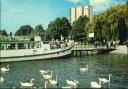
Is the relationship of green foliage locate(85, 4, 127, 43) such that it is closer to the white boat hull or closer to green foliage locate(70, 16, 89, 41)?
the white boat hull

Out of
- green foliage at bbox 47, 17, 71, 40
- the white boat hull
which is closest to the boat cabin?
the white boat hull

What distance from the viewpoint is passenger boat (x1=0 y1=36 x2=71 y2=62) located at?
70963 millimetres

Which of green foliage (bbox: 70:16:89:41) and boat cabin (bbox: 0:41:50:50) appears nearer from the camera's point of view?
boat cabin (bbox: 0:41:50:50)

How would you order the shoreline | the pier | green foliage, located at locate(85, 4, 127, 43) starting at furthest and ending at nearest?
green foliage, located at locate(85, 4, 127, 43) < the pier < the shoreline

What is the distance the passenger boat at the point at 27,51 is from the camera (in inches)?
2794

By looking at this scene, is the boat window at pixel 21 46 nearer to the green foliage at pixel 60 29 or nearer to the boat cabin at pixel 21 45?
the boat cabin at pixel 21 45

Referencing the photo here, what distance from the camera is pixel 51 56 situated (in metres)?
77.4

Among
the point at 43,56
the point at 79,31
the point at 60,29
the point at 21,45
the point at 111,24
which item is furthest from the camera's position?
the point at 60,29

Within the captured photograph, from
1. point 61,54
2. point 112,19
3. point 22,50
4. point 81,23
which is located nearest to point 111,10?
point 112,19

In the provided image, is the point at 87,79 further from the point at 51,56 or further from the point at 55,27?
the point at 55,27

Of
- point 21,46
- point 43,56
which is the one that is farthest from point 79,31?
point 21,46

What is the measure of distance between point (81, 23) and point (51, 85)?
374 ft

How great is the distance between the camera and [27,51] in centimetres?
7350

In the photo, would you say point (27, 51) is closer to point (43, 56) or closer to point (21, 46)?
point (21, 46)
